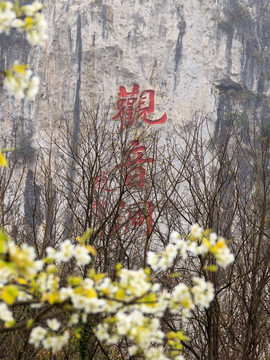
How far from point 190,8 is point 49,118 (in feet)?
21.9

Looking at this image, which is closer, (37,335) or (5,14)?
(5,14)

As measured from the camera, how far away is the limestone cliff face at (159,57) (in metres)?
14.3

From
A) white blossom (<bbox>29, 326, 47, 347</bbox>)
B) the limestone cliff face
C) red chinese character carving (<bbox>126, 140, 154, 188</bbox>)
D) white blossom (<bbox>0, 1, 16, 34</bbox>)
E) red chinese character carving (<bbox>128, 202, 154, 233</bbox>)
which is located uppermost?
the limestone cliff face

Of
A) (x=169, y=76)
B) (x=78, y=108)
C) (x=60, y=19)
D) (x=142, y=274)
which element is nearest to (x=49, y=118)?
(x=78, y=108)

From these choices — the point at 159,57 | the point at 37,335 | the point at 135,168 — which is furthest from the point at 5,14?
the point at 159,57

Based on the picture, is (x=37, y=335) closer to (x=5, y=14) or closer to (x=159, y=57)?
(x=5, y=14)

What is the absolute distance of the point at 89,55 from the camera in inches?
590

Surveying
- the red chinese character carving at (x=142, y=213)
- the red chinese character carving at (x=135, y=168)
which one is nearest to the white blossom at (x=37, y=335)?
the red chinese character carving at (x=142, y=213)

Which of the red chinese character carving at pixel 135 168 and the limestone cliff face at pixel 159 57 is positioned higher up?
the limestone cliff face at pixel 159 57

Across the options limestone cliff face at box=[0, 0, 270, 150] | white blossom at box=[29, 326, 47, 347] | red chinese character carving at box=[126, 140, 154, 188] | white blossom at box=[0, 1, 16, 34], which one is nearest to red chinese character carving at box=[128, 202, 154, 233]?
red chinese character carving at box=[126, 140, 154, 188]

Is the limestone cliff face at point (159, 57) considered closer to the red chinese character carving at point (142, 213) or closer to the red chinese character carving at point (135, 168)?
the red chinese character carving at point (135, 168)

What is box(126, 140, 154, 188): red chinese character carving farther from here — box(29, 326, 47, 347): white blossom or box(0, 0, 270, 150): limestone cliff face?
box(0, 0, 270, 150): limestone cliff face

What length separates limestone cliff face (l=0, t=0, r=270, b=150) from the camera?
561 inches

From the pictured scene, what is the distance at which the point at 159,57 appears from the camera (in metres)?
14.5
